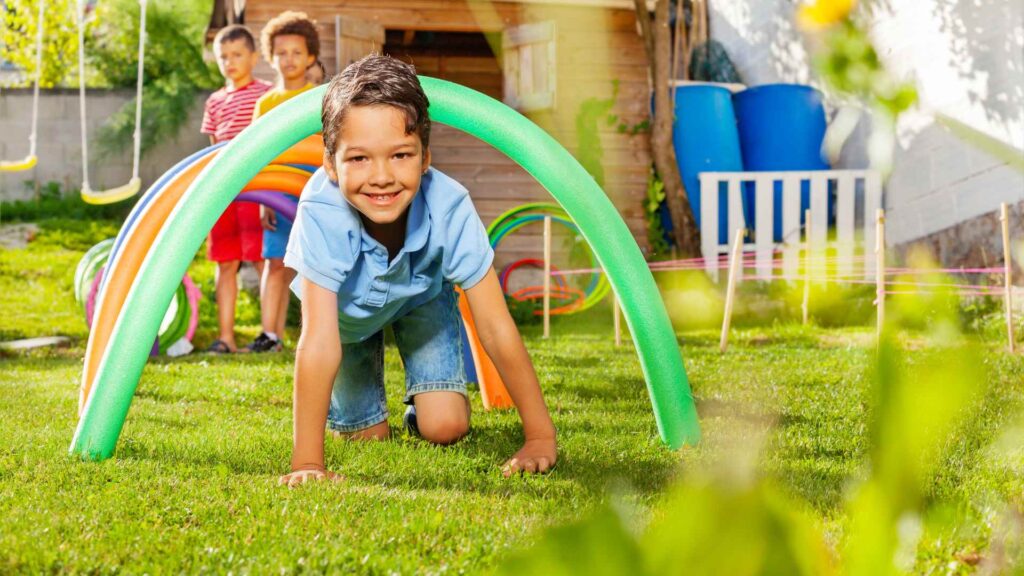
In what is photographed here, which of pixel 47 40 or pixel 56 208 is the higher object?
pixel 47 40

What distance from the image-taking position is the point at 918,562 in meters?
1.71

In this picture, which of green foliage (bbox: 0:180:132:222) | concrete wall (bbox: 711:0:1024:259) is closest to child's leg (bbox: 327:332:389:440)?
concrete wall (bbox: 711:0:1024:259)

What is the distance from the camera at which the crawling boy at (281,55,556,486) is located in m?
2.32

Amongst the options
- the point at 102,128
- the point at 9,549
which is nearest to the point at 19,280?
the point at 102,128

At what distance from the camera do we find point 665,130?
850cm

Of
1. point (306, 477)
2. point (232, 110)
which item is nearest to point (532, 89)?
point (232, 110)

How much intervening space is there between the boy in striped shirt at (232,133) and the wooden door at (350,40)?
3.11m

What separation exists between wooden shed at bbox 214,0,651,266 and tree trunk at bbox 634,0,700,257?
34 cm

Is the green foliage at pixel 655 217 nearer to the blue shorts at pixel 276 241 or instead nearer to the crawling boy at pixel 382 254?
the blue shorts at pixel 276 241

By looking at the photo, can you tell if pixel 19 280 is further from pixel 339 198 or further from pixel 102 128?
pixel 339 198

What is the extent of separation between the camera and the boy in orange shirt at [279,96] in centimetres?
486

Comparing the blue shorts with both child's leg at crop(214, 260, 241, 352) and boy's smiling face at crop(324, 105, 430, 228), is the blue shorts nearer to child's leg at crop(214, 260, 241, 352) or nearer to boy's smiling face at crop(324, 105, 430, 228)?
child's leg at crop(214, 260, 241, 352)

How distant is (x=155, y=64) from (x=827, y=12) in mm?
15521

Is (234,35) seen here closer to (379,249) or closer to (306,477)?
(379,249)
